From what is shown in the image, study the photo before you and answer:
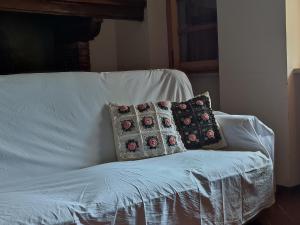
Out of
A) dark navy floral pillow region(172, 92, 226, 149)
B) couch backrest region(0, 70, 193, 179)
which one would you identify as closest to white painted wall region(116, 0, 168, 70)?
couch backrest region(0, 70, 193, 179)

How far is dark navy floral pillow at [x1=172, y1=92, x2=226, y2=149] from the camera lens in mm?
2211

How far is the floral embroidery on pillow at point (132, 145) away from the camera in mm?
2046

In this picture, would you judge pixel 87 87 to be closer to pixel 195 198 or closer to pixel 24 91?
pixel 24 91

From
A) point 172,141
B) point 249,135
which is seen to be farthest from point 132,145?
point 249,135

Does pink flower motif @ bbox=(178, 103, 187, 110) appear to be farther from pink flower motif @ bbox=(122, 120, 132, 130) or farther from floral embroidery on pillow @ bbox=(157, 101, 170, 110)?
pink flower motif @ bbox=(122, 120, 132, 130)

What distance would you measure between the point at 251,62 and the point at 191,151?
30.7 inches

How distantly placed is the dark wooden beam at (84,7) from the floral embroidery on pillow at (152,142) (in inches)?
40.9

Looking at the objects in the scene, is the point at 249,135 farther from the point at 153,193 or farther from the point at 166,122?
the point at 153,193

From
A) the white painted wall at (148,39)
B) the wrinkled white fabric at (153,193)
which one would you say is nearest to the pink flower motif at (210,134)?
the wrinkled white fabric at (153,193)

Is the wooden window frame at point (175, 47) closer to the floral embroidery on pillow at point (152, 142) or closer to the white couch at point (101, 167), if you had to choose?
the white couch at point (101, 167)

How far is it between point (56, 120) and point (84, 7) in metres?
0.98

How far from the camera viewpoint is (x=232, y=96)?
2.70m

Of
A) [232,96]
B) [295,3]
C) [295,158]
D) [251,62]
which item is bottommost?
[295,158]

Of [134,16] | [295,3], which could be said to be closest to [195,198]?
[295,3]
